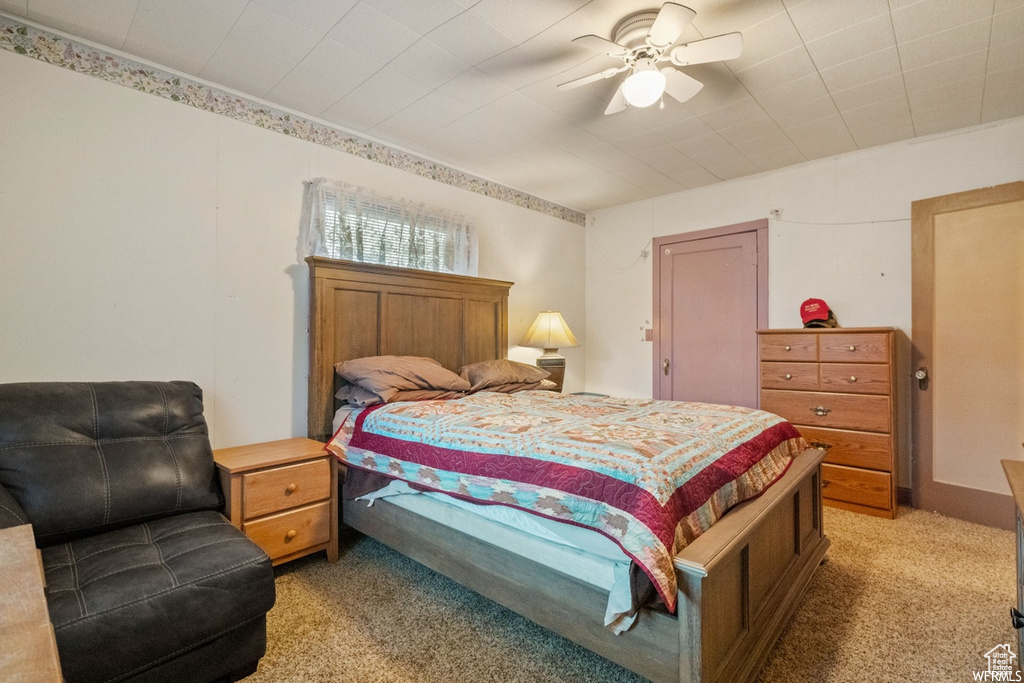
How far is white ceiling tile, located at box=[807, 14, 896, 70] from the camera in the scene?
2039 mm

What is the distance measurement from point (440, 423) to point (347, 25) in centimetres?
176

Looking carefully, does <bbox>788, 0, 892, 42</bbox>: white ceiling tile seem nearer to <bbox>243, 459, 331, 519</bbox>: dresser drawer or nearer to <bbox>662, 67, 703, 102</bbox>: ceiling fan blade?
<bbox>662, 67, 703, 102</bbox>: ceiling fan blade

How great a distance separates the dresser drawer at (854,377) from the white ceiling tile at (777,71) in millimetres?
1769

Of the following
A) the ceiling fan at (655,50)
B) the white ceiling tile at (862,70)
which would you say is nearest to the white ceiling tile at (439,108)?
the ceiling fan at (655,50)

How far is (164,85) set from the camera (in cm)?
237

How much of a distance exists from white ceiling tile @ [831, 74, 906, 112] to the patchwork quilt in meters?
1.83

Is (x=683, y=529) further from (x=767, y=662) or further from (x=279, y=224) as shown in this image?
(x=279, y=224)

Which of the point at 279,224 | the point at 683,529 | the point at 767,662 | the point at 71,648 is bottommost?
the point at 767,662

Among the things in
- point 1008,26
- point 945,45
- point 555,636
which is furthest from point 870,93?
point 555,636

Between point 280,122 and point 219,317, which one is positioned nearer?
point 219,317

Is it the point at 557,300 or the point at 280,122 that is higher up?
the point at 280,122

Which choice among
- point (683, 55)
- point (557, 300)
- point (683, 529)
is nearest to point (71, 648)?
point (683, 529)

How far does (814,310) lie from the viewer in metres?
3.38

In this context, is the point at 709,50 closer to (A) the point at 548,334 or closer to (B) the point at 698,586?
(B) the point at 698,586
